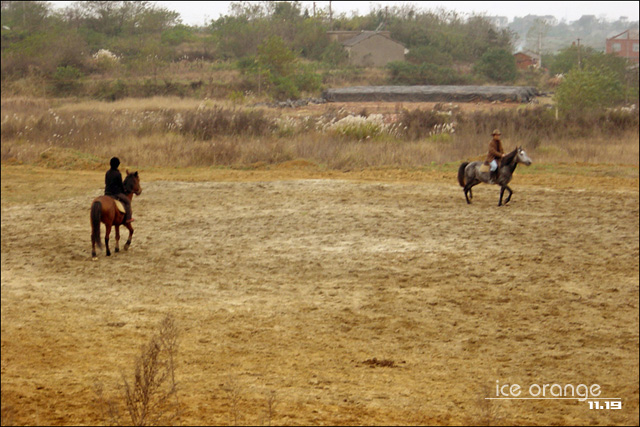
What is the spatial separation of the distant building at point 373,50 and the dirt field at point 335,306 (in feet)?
158

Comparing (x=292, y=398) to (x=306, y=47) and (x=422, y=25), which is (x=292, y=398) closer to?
(x=306, y=47)

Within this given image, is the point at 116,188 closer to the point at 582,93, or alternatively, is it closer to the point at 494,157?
Answer: the point at 494,157

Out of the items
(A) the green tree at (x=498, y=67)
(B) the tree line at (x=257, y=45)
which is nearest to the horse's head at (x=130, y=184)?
(B) the tree line at (x=257, y=45)

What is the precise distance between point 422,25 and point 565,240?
6753cm

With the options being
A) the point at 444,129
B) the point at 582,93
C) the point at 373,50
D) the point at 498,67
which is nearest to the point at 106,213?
the point at 444,129

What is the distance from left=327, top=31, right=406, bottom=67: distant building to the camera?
62.3m

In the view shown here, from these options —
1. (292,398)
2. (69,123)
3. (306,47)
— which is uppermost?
(306,47)

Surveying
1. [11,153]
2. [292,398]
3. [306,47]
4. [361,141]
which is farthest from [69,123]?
[306,47]

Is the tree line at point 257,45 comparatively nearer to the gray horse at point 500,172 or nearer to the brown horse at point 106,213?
the brown horse at point 106,213

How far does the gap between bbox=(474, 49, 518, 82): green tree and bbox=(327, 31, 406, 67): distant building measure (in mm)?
8507

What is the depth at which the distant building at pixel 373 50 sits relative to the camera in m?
62.3

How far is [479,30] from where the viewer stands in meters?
75.2

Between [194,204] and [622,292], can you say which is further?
[194,204]

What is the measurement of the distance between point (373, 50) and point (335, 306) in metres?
56.2
